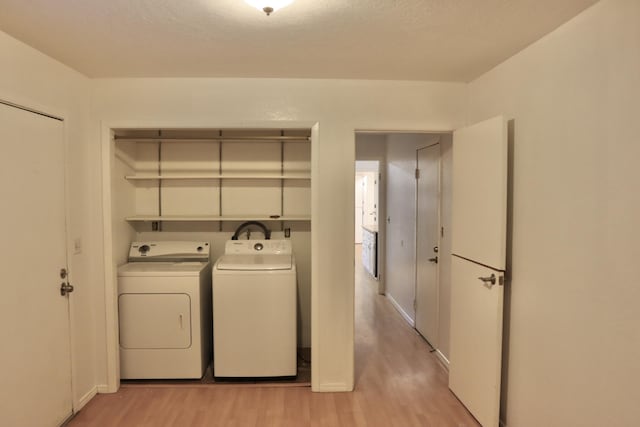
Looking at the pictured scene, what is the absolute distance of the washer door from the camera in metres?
2.68

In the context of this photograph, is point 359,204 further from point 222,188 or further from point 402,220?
point 222,188

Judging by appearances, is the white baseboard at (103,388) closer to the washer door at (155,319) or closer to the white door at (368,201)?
the washer door at (155,319)

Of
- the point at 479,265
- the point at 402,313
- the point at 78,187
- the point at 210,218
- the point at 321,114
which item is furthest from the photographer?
the point at 402,313

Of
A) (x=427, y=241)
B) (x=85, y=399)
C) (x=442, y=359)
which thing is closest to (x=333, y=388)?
(x=442, y=359)

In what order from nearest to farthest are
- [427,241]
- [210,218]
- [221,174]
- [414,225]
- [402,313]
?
[210,218] → [221,174] → [427,241] → [414,225] → [402,313]

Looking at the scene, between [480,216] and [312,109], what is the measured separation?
54.1 inches

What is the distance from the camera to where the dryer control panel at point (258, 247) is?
304 cm

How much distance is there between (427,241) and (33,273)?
310 cm

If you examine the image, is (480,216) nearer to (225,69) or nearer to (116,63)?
(225,69)

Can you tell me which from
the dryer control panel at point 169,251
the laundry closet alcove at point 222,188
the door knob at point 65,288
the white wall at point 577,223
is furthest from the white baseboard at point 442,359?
the door knob at point 65,288

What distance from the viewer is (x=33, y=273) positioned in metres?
2.01

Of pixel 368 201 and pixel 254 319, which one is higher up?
pixel 368 201

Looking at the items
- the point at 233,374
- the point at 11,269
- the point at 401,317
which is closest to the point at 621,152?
the point at 233,374

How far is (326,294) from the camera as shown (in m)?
2.61
